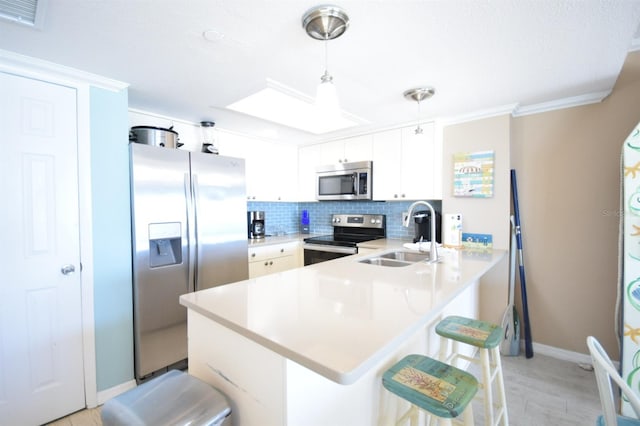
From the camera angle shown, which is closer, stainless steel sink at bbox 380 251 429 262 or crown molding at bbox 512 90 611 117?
crown molding at bbox 512 90 611 117

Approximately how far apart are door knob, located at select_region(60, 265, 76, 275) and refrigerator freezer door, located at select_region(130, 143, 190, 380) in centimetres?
34

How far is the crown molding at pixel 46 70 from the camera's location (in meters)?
1.59

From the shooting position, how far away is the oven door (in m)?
3.04

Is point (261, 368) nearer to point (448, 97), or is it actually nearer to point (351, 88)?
point (351, 88)

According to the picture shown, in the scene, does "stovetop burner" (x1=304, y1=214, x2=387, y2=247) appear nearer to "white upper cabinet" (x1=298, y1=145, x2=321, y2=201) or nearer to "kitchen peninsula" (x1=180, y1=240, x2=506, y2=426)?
"white upper cabinet" (x1=298, y1=145, x2=321, y2=201)

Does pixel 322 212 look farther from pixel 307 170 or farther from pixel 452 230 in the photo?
pixel 452 230

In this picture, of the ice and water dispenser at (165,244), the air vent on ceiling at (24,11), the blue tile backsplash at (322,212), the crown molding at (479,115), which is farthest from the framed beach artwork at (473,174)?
the air vent on ceiling at (24,11)

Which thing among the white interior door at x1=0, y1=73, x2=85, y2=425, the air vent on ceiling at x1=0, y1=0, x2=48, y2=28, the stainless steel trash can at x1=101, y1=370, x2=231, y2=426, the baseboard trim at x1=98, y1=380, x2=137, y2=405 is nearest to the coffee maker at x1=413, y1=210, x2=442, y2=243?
the stainless steel trash can at x1=101, y1=370, x2=231, y2=426

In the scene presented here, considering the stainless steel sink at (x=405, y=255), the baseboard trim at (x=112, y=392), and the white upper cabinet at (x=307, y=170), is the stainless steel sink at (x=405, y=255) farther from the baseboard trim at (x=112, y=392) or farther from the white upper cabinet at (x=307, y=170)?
the baseboard trim at (x=112, y=392)

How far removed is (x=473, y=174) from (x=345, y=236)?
1683mm

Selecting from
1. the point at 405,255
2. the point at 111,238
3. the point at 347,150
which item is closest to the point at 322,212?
the point at 347,150

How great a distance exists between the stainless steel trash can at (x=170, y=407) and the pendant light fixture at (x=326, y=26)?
120 centimetres

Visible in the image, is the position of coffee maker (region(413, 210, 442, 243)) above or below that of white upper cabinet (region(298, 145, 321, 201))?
below

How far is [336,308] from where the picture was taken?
1094 mm
